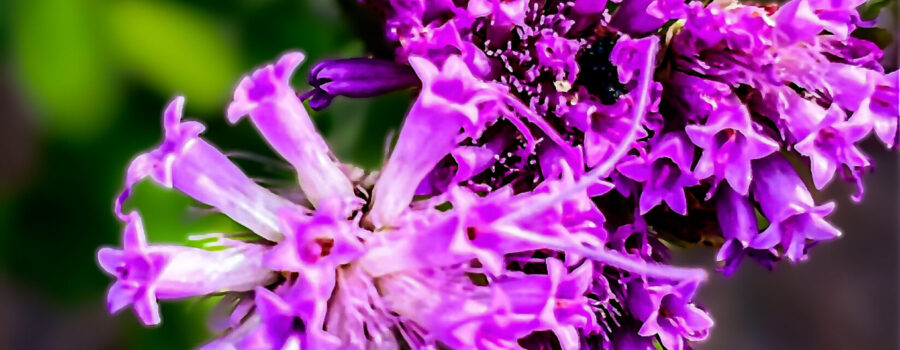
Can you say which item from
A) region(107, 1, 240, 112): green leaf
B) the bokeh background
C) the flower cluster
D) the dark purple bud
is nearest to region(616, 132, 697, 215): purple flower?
the flower cluster

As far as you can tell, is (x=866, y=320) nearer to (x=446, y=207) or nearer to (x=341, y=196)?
(x=446, y=207)

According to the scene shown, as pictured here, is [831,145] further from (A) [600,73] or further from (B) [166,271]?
(B) [166,271]

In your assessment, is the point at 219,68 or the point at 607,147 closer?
the point at 607,147

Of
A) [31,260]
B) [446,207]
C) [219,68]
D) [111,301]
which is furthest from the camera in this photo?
[31,260]

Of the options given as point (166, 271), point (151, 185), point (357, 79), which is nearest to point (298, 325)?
point (166, 271)

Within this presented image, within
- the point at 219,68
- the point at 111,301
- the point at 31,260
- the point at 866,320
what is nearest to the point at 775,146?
the point at 111,301

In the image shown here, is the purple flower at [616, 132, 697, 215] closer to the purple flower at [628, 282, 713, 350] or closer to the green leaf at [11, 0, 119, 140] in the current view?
the purple flower at [628, 282, 713, 350]
